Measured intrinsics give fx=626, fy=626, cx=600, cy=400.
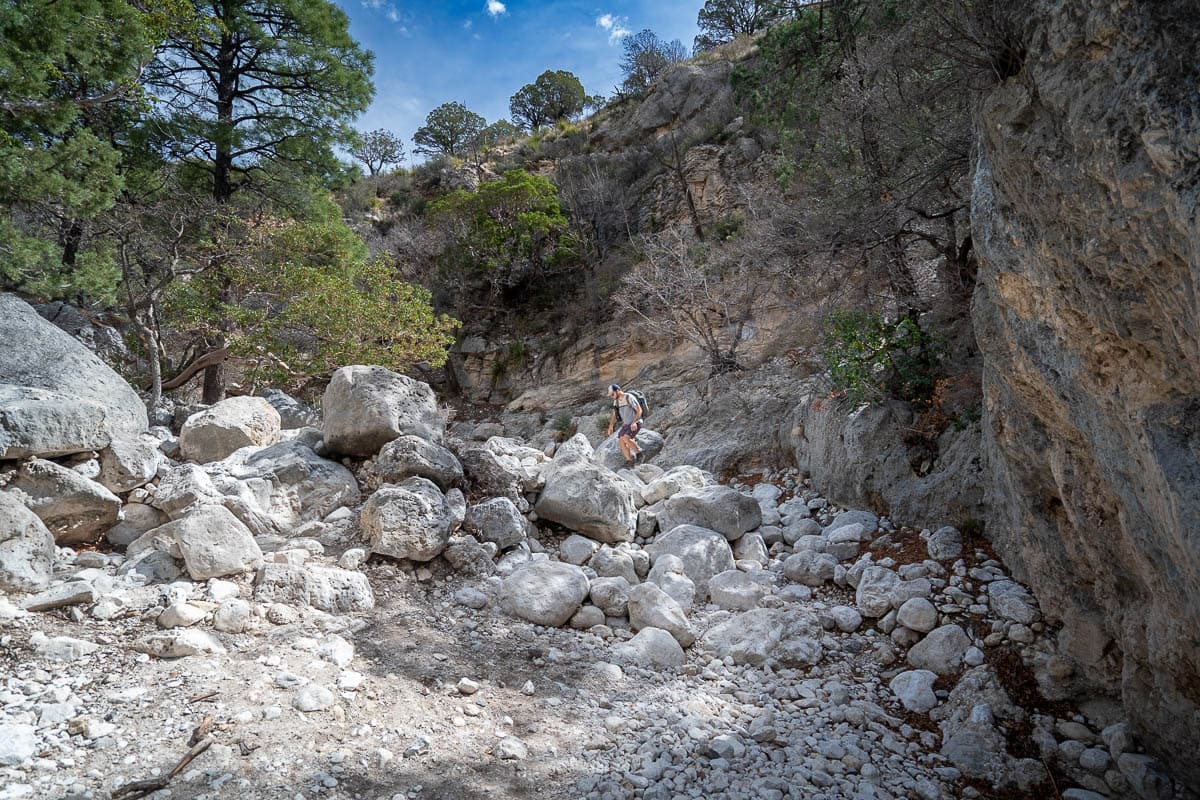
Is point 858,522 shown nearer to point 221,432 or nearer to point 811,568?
point 811,568

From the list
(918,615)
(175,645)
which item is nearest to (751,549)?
(918,615)

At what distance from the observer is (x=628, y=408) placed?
9789 millimetres

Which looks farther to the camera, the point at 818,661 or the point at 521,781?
the point at 818,661

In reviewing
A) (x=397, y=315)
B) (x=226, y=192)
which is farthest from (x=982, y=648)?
(x=226, y=192)

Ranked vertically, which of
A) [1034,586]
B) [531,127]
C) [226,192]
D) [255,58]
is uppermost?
[531,127]

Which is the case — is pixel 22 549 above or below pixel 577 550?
below

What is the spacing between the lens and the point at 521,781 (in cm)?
274

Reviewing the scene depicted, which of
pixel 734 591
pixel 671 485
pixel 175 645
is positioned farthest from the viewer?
pixel 671 485

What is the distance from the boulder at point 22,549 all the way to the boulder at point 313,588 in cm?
117

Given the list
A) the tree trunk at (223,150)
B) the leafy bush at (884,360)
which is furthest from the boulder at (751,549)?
the tree trunk at (223,150)

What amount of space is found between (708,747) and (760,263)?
6.31 m

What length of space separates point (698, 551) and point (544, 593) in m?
1.58

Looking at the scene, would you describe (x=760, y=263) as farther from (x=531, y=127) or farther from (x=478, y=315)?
(x=531, y=127)

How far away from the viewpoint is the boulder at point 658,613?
14.4ft
